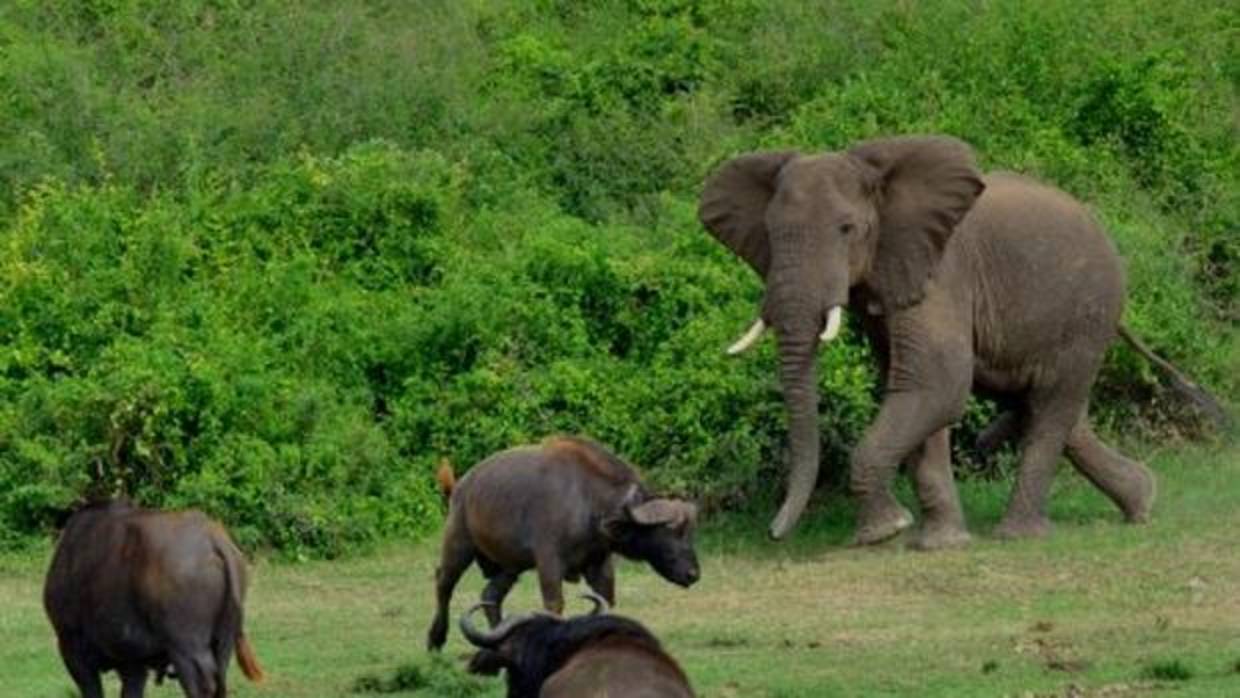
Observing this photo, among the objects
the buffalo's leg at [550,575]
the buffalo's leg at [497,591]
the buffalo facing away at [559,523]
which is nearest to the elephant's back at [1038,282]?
the buffalo facing away at [559,523]

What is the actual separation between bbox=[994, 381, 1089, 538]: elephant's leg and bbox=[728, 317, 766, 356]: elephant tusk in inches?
65.4

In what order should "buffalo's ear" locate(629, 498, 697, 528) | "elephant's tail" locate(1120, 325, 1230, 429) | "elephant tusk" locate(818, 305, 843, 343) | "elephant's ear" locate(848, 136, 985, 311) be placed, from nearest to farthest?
"buffalo's ear" locate(629, 498, 697, 528)
"elephant tusk" locate(818, 305, 843, 343)
"elephant's ear" locate(848, 136, 985, 311)
"elephant's tail" locate(1120, 325, 1230, 429)

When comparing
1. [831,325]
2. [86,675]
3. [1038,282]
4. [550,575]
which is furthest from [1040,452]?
[86,675]

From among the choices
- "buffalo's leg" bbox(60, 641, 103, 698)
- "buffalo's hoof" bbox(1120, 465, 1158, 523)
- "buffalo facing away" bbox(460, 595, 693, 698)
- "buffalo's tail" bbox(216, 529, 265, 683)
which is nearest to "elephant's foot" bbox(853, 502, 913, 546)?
"buffalo's hoof" bbox(1120, 465, 1158, 523)

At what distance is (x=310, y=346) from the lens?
66.9ft

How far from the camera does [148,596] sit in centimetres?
1292

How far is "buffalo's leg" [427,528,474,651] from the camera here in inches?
600

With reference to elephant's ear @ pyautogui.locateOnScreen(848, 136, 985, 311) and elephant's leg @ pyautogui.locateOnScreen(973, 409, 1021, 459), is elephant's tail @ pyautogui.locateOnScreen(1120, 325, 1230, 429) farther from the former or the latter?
elephant's ear @ pyautogui.locateOnScreen(848, 136, 985, 311)

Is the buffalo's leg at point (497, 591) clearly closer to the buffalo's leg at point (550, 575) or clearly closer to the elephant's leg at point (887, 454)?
the buffalo's leg at point (550, 575)

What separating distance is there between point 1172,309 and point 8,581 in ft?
24.2

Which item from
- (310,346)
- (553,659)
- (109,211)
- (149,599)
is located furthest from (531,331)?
(553,659)

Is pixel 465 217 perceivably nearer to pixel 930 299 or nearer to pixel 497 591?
pixel 930 299

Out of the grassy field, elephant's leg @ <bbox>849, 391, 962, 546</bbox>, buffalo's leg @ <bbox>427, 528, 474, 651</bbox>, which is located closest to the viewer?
the grassy field

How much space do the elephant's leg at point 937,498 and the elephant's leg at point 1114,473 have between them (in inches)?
36.4
